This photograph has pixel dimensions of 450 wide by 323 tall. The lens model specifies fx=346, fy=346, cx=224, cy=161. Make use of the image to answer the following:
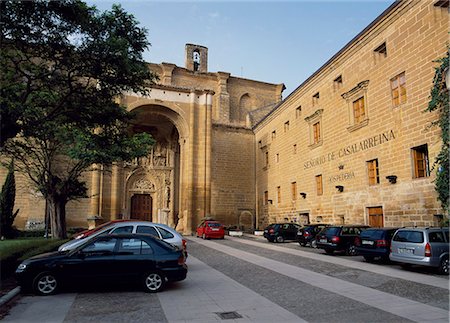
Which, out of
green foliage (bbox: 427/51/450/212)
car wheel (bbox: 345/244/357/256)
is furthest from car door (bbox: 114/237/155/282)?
green foliage (bbox: 427/51/450/212)

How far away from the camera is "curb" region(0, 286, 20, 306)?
22.1 feet

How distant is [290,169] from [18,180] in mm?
20967

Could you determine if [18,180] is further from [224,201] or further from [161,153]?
[224,201]

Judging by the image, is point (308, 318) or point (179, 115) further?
point (179, 115)

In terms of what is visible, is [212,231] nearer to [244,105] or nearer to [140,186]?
[140,186]

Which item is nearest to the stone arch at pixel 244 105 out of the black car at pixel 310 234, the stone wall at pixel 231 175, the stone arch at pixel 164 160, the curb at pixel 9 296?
the stone wall at pixel 231 175

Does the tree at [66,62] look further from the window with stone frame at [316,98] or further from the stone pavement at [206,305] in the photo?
the window with stone frame at [316,98]

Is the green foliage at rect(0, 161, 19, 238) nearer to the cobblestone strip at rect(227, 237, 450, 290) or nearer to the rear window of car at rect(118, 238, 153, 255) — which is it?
the rear window of car at rect(118, 238, 153, 255)

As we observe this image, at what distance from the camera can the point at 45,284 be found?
7516 mm

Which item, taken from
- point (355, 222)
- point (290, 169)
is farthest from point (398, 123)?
point (290, 169)

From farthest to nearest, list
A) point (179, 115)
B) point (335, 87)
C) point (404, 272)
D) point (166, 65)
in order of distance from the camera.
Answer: point (166, 65)
point (179, 115)
point (335, 87)
point (404, 272)

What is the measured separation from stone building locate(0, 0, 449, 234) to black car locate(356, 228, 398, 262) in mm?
3106

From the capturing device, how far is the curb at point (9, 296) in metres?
6.72

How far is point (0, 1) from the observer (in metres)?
8.00
